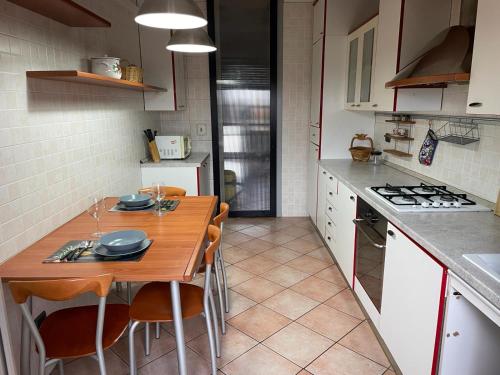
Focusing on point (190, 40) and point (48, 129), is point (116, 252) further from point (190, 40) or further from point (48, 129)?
point (190, 40)

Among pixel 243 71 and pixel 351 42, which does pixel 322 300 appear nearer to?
pixel 351 42

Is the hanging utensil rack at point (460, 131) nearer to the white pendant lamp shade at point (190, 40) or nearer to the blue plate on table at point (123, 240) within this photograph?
the white pendant lamp shade at point (190, 40)

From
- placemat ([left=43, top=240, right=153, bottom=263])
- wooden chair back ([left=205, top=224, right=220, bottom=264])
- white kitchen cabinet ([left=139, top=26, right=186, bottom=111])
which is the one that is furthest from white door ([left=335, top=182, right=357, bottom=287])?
white kitchen cabinet ([left=139, top=26, right=186, bottom=111])

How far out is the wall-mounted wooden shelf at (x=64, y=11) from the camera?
1822mm

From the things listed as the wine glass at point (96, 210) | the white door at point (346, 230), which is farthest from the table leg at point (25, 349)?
the white door at point (346, 230)

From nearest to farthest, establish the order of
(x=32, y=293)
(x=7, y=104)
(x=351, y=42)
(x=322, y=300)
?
(x=32, y=293), (x=7, y=104), (x=322, y=300), (x=351, y=42)

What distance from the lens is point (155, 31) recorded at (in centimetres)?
372

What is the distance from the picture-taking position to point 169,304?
1937 mm

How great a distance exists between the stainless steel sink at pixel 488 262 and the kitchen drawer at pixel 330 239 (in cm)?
192

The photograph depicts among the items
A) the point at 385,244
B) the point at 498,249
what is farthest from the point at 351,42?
the point at 498,249

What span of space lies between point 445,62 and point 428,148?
89 cm

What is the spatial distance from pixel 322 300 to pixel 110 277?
5.99 feet

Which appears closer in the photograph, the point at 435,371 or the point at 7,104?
the point at 435,371

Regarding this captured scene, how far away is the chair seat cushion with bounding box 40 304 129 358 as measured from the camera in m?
1.57
